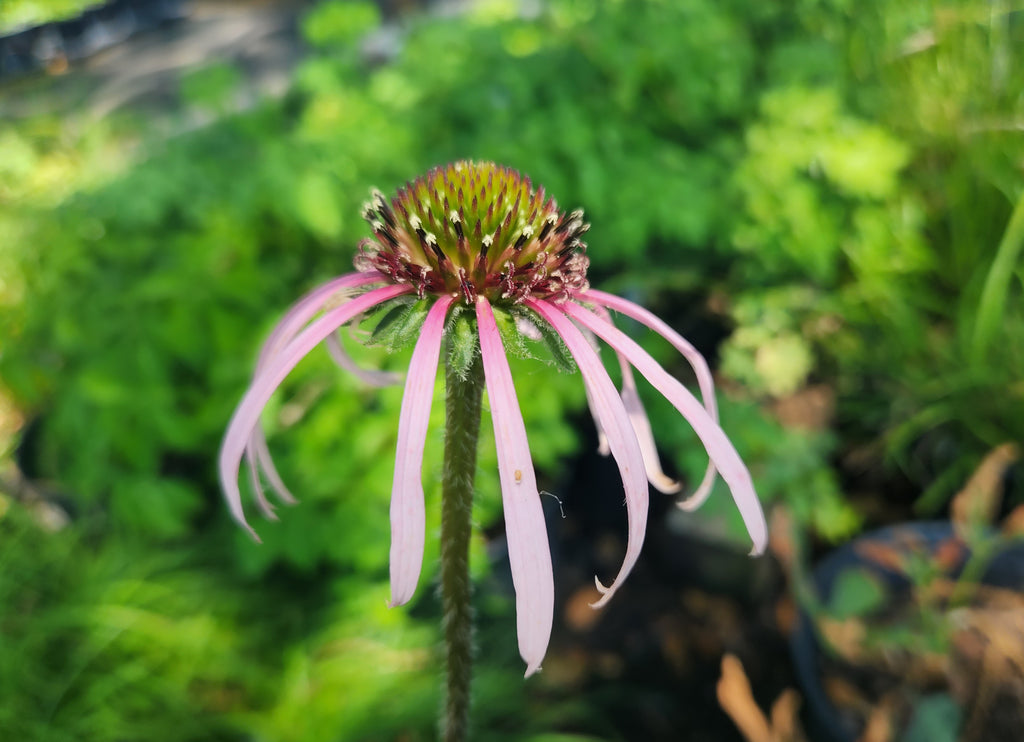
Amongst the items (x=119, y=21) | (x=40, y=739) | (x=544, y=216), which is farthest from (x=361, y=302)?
(x=119, y=21)

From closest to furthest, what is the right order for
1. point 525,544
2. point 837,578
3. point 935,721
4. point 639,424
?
point 525,544
point 639,424
point 935,721
point 837,578

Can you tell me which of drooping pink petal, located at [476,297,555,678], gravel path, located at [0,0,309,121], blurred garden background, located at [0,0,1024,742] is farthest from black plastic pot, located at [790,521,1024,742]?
gravel path, located at [0,0,309,121]

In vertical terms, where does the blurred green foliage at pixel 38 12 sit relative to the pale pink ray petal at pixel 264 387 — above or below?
above

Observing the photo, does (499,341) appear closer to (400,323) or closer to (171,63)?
(400,323)

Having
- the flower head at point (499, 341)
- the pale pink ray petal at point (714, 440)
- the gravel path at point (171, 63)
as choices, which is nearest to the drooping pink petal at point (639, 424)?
the flower head at point (499, 341)

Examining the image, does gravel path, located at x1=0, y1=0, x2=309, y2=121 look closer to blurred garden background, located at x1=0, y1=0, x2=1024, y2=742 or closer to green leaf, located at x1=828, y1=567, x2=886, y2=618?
blurred garden background, located at x1=0, y1=0, x2=1024, y2=742

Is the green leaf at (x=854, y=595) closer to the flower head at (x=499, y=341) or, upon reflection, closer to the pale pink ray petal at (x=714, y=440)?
the flower head at (x=499, y=341)

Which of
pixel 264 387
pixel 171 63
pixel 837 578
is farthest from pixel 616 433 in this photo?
pixel 171 63
